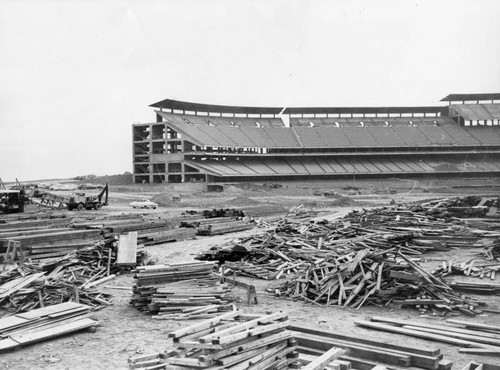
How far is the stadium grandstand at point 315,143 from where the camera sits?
3273 inches

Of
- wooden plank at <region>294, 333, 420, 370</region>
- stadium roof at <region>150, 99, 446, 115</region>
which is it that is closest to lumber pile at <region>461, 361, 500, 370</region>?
wooden plank at <region>294, 333, 420, 370</region>

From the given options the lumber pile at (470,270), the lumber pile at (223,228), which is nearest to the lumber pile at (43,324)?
the lumber pile at (470,270)

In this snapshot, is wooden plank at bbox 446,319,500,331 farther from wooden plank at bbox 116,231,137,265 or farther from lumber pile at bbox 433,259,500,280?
wooden plank at bbox 116,231,137,265

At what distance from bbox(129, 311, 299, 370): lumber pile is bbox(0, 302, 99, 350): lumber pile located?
9.83 ft

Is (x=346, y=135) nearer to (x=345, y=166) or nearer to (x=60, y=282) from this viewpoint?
(x=345, y=166)

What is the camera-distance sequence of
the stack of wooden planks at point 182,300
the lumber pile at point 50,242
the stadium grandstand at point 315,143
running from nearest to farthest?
the stack of wooden planks at point 182,300 < the lumber pile at point 50,242 < the stadium grandstand at point 315,143

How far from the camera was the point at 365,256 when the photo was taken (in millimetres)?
14211

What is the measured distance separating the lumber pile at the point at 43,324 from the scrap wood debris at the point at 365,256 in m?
5.56

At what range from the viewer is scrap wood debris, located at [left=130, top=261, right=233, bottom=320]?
36.8ft

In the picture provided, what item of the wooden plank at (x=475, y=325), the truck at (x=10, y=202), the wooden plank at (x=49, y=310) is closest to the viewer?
the wooden plank at (x=475, y=325)

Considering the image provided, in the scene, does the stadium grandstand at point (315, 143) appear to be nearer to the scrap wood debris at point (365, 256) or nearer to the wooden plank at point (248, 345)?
the scrap wood debris at point (365, 256)

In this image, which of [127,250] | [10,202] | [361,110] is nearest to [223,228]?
[127,250]

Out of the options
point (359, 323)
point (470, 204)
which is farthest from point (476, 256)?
point (470, 204)


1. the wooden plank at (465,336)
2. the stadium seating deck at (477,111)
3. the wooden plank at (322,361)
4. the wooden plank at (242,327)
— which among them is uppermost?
the stadium seating deck at (477,111)
